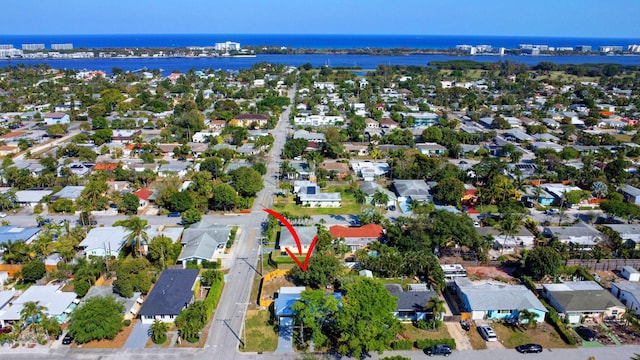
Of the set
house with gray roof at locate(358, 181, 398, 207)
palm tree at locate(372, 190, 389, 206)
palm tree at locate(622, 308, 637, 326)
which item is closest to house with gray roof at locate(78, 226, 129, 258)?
palm tree at locate(372, 190, 389, 206)

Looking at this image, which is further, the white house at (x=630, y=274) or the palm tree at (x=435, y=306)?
the white house at (x=630, y=274)

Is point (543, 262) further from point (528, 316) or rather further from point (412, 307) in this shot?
point (412, 307)

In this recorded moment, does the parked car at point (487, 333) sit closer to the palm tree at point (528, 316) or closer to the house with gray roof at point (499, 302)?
the house with gray roof at point (499, 302)

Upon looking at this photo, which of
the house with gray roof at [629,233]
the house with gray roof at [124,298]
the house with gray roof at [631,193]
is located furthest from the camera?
the house with gray roof at [631,193]

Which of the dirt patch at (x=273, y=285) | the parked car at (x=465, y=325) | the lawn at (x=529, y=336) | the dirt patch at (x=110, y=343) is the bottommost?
the lawn at (x=529, y=336)

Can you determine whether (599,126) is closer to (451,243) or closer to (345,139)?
(345,139)

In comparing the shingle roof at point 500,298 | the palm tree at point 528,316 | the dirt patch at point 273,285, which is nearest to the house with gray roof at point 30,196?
the dirt patch at point 273,285

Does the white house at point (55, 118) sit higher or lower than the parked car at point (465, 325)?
higher
